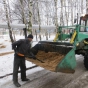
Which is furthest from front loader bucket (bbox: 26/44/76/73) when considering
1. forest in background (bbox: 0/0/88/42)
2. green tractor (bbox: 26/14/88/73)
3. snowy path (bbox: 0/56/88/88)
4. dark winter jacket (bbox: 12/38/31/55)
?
forest in background (bbox: 0/0/88/42)

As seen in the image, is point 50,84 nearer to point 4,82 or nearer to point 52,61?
point 52,61

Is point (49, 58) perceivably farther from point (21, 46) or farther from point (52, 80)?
point (21, 46)

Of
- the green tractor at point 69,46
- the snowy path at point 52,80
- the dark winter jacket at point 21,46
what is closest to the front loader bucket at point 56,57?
the green tractor at point 69,46

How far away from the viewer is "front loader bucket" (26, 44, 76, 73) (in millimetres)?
4919

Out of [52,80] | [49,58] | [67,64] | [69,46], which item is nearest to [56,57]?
[49,58]

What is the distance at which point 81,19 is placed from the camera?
7859 millimetres

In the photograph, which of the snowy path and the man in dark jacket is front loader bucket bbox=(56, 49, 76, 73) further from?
the man in dark jacket

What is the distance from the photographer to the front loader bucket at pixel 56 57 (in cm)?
492

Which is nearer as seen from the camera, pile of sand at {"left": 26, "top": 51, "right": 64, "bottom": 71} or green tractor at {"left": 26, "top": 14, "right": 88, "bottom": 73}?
green tractor at {"left": 26, "top": 14, "right": 88, "bottom": 73}

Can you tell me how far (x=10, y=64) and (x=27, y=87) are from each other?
2.90 m

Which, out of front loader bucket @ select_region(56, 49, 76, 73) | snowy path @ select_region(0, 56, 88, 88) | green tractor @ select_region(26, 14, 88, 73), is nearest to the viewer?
front loader bucket @ select_region(56, 49, 76, 73)

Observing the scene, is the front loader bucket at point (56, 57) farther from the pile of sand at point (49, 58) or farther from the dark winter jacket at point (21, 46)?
the dark winter jacket at point (21, 46)

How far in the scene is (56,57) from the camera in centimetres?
611

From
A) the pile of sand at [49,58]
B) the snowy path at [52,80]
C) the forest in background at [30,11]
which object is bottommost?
the snowy path at [52,80]
